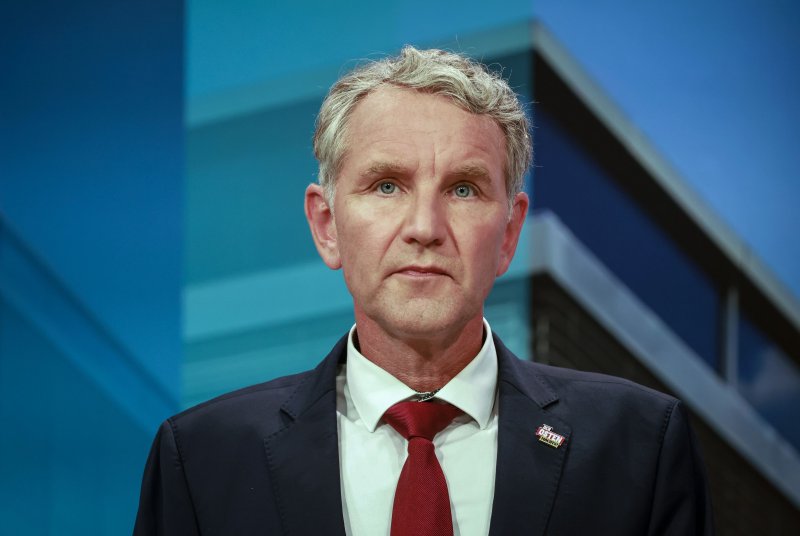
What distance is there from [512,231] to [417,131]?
28 centimetres

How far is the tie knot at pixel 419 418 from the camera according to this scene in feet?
5.99

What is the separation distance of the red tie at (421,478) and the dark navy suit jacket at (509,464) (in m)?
0.08

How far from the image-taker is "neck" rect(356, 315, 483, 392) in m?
1.88

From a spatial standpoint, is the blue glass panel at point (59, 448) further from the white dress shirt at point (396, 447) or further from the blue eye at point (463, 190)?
the blue eye at point (463, 190)

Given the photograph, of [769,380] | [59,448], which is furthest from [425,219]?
[769,380]

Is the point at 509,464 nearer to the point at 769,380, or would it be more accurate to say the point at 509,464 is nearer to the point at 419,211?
the point at 419,211

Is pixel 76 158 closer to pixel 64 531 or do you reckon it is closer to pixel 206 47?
pixel 206 47

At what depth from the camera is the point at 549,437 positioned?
1.82 meters

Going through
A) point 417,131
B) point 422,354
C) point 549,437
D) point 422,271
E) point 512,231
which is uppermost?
point 417,131

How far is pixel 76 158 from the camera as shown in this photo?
10.5 feet

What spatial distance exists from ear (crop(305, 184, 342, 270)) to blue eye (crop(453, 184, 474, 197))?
24 cm

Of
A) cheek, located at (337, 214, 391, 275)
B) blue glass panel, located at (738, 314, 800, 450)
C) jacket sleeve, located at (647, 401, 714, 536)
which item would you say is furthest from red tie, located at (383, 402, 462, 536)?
blue glass panel, located at (738, 314, 800, 450)

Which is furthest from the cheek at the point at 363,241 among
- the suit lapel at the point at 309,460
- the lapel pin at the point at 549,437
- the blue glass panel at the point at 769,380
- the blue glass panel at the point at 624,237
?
the blue glass panel at the point at 769,380

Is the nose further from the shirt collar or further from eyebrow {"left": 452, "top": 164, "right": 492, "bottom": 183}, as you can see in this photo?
the shirt collar
